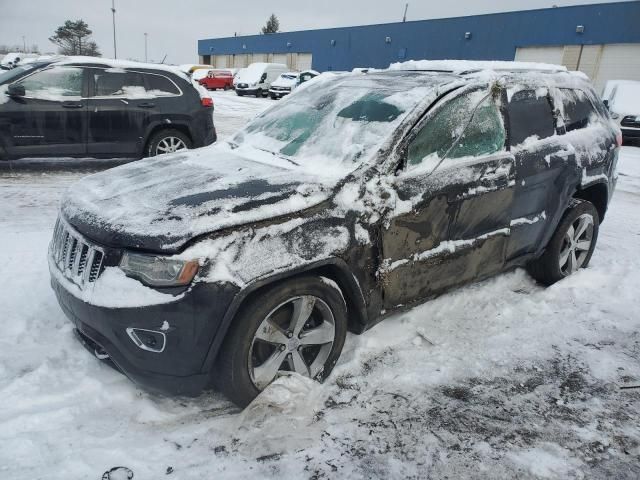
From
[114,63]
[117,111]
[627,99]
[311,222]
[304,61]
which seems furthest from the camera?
[304,61]

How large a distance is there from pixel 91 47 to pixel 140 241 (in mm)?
87556

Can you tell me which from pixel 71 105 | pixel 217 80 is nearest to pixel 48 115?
pixel 71 105

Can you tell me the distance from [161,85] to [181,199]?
6.28 meters

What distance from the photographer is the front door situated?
114 inches

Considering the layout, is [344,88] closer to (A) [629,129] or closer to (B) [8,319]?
(B) [8,319]

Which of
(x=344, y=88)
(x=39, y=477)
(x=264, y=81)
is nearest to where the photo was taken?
(x=39, y=477)

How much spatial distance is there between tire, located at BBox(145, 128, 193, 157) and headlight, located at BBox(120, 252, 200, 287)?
6.05m

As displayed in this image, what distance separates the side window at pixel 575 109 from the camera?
4.07m

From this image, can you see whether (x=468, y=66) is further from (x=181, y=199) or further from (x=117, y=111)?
(x=117, y=111)

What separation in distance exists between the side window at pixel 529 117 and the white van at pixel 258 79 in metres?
26.7

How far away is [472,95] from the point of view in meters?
3.29

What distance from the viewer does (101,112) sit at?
752 cm

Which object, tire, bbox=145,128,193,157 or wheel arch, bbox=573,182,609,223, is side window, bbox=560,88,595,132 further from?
tire, bbox=145,128,193,157

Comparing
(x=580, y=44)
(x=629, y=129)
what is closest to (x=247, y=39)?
(x=580, y=44)
